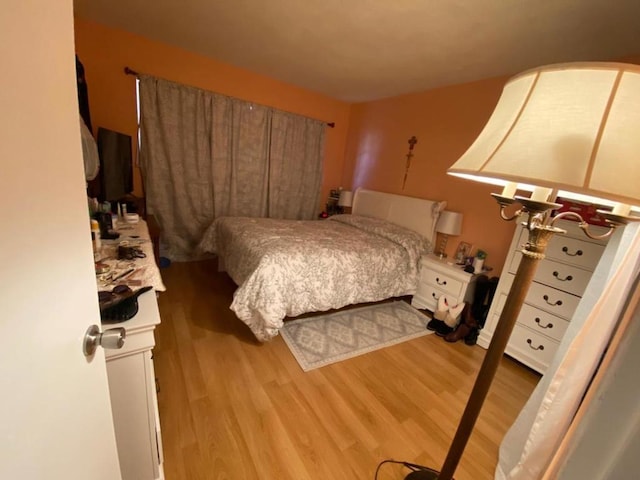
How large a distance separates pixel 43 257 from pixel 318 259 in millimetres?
1778

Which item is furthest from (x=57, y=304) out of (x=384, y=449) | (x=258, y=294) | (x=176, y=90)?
(x=176, y=90)

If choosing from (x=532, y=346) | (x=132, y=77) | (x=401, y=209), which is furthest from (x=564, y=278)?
(x=132, y=77)

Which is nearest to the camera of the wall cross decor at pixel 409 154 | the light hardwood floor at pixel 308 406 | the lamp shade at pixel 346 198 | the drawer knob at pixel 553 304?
the light hardwood floor at pixel 308 406

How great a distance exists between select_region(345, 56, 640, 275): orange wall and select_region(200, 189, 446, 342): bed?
0.27 metres

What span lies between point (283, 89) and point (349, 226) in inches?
82.3

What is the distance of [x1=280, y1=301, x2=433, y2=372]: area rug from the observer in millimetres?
2006

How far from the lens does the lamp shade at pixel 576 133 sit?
1.52ft

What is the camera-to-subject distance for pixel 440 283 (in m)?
2.65

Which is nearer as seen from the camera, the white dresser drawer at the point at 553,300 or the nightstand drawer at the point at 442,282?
the white dresser drawer at the point at 553,300

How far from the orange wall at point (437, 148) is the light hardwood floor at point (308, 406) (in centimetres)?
119

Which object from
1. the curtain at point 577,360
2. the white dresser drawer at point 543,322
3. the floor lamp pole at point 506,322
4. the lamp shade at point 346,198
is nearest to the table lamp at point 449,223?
the white dresser drawer at point 543,322

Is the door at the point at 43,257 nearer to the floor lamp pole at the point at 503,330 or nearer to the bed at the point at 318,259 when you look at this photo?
the floor lamp pole at the point at 503,330

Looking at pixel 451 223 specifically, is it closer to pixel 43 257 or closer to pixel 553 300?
pixel 553 300

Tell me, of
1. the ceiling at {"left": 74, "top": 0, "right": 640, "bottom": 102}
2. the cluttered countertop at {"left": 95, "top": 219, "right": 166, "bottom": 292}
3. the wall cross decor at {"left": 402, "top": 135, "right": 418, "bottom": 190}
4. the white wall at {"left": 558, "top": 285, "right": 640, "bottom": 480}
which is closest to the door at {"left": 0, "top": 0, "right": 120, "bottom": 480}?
the cluttered countertop at {"left": 95, "top": 219, "right": 166, "bottom": 292}
